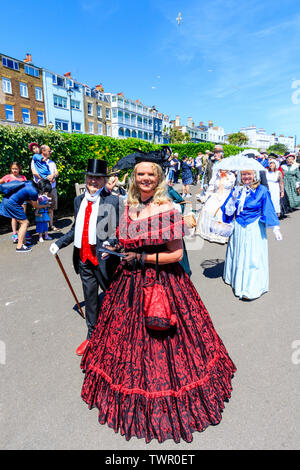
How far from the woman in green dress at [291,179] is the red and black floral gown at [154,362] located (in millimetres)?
10981

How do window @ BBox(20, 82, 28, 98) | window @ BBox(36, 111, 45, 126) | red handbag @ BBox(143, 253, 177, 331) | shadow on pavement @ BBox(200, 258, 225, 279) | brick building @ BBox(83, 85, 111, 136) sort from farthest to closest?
brick building @ BBox(83, 85, 111, 136) < window @ BBox(36, 111, 45, 126) < window @ BBox(20, 82, 28, 98) < shadow on pavement @ BBox(200, 258, 225, 279) < red handbag @ BBox(143, 253, 177, 331)

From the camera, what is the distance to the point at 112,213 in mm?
3025

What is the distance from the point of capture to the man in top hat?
2969 millimetres

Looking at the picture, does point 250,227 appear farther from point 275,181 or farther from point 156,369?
point 275,181

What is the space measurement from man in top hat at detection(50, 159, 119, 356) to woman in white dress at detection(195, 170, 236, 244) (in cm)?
187

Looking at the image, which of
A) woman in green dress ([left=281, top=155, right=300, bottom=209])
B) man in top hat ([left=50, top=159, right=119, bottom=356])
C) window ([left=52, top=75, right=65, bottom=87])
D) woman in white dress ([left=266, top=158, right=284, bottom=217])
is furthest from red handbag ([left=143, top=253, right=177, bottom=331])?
window ([left=52, top=75, right=65, bottom=87])

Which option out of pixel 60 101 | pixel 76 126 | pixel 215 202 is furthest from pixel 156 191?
pixel 76 126

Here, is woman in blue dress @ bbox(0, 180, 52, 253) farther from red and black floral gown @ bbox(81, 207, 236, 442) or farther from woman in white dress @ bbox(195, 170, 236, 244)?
red and black floral gown @ bbox(81, 207, 236, 442)

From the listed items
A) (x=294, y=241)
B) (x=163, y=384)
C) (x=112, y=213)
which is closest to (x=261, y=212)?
(x=112, y=213)

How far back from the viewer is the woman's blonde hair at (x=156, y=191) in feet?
7.43

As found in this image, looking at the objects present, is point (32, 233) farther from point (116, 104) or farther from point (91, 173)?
point (116, 104)

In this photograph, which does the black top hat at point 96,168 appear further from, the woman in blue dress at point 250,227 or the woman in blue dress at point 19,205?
the woman in blue dress at point 19,205
